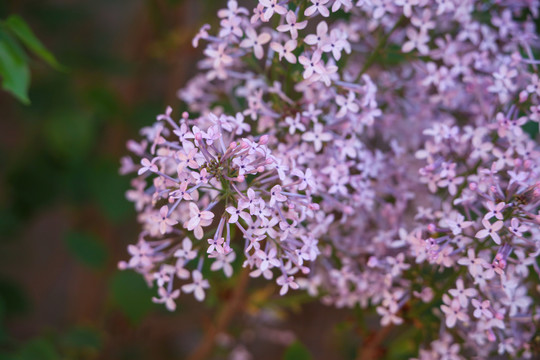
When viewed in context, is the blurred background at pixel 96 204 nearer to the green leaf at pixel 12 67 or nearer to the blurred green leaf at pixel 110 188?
the blurred green leaf at pixel 110 188

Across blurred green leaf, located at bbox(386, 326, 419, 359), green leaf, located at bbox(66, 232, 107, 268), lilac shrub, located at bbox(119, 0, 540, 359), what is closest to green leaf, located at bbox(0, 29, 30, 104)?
lilac shrub, located at bbox(119, 0, 540, 359)

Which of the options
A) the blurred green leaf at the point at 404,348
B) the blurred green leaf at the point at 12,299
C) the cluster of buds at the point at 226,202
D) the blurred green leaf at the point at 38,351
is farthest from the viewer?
the blurred green leaf at the point at 12,299

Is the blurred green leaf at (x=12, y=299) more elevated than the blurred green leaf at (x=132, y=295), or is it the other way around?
the blurred green leaf at (x=12, y=299)

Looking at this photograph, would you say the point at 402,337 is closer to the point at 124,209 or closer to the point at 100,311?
the point at 124,209

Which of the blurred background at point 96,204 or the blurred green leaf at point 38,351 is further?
the blurred background at point 96,204

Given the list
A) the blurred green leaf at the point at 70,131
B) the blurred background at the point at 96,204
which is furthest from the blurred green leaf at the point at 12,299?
the blurred green leaf at the point at 70,131

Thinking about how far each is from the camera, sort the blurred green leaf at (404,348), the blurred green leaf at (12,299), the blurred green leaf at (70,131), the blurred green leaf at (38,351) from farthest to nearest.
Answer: the blurred green leaf at (12,299), the blurred green leaf at (70,131), the blurred green leaf at (38,351), the blurred green leaf at (404,348)

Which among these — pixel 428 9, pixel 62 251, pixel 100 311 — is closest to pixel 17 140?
pixel 62 251

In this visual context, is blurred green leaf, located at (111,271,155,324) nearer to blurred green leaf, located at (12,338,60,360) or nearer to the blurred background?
the blurred background

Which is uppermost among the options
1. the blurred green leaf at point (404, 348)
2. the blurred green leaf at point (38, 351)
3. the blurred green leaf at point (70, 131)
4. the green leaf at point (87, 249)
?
the blurred green leaf at point (70, 131)
